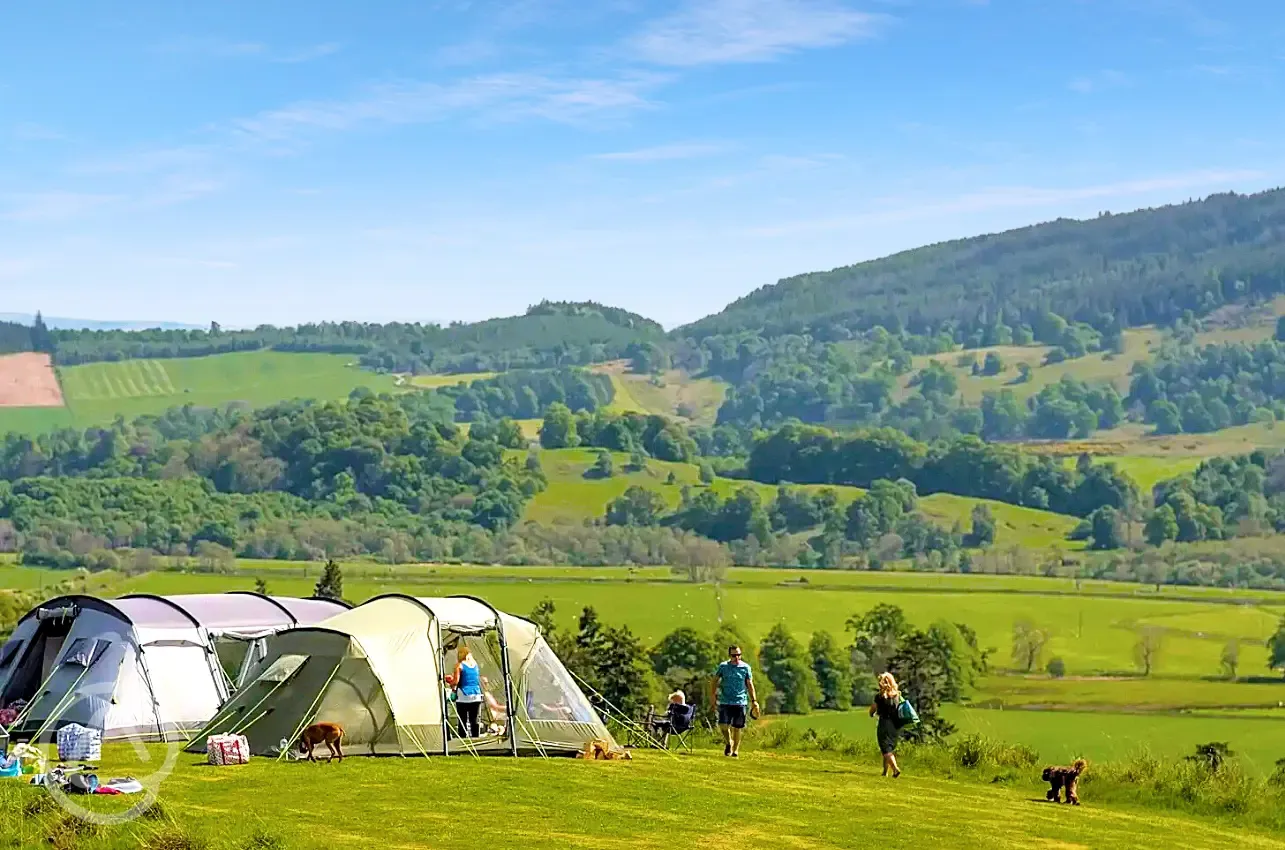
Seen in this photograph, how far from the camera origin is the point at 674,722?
30578mm

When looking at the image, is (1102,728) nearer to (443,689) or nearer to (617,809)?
(443,689)

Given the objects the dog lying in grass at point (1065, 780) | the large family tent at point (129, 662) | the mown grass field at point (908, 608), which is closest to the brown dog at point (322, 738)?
the large family tent at point (129, 662)

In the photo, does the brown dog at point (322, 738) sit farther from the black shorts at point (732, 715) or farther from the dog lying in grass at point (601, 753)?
the black shorts at point (732, 715)

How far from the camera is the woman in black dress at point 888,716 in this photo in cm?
2580

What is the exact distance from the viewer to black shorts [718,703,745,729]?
2797 cm

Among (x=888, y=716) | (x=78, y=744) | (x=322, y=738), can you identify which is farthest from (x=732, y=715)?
(x=78, y=744)

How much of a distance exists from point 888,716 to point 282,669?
864 cm

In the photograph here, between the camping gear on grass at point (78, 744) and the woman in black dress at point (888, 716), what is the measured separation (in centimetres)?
1072

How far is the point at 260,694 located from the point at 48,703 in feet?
18.1

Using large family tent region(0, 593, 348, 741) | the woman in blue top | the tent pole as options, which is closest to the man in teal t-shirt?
the woman in blue top

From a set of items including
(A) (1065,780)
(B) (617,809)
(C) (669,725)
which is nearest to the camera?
(B) (617,809)

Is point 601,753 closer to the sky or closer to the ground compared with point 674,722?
closer to the sky

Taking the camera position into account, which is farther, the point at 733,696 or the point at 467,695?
the point at 733,696

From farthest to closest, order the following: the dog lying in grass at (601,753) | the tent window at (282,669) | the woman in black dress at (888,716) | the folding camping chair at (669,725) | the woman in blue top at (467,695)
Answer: the folding camping chair at (669,725) → the dog lying in grass at (601,753) → the woman in blue top at (467,695) → the tent window at (282,669) → the woman in black dress at (888,716)
